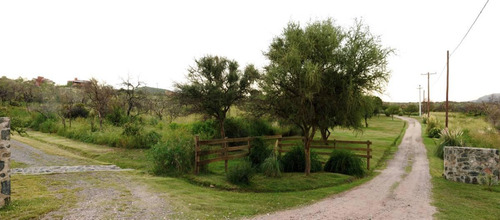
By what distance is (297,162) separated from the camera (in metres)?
13.5

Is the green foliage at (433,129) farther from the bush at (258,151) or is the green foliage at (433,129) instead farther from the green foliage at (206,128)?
the bush at (258,151)

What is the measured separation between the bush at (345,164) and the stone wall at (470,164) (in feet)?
Answer: 12.1

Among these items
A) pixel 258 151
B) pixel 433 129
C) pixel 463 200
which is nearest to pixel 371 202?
pixel 463 200

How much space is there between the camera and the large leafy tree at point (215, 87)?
824 inches

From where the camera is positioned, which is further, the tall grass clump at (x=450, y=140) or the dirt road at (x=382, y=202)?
the tall grass clump at (x=450, y=140)

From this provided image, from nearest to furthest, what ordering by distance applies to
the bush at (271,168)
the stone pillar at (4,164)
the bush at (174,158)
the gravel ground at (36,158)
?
the stone pillar at (4,164)
the bush at (271,168)
the bush at (174,158)
the gravel ground at (36,158)

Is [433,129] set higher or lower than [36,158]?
higher

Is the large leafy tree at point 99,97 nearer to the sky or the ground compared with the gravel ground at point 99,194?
nearer to the sky

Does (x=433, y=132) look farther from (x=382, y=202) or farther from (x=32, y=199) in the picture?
(x=32, y=199)

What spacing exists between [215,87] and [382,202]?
14.5m

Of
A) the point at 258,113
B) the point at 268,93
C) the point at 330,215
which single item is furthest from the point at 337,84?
the point at 330,215

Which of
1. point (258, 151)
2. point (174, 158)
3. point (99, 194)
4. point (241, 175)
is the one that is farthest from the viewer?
point (258, 151)

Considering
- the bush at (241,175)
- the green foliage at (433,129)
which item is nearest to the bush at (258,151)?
the bush at (241,175)

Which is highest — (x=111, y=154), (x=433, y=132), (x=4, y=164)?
(x=4, y=164)
